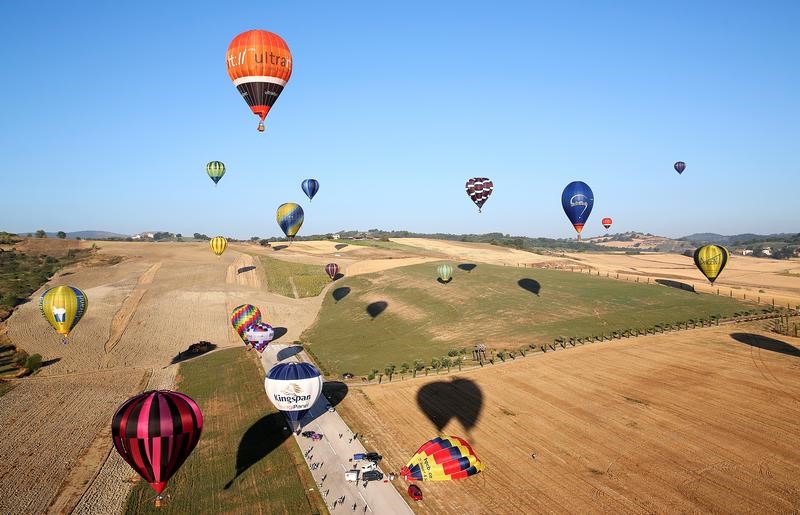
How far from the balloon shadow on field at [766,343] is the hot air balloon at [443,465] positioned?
104 ft

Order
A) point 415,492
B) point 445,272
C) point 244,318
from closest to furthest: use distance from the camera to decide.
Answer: point 415,492
point 244,318
point 445,272

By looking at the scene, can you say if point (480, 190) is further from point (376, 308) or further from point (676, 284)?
point (676, 284)

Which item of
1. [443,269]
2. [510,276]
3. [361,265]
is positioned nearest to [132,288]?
[361,265]

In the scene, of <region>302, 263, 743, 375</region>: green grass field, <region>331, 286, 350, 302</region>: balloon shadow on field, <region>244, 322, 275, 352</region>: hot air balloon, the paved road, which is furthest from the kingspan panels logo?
<region>331, 286, 350, 302</region>: balloon shadow on field

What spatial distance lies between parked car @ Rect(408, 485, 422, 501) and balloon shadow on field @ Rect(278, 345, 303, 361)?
2955 centimetres

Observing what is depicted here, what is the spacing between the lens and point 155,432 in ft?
68.8

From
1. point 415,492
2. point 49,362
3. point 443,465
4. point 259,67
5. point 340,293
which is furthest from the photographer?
point 340,293

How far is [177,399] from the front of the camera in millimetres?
22000

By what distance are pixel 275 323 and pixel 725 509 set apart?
54.1m

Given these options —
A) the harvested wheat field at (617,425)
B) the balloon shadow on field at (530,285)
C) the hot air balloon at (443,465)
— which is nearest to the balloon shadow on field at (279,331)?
the harvested wheat field at (617,425)

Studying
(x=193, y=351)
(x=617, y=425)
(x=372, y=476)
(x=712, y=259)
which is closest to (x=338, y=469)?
(x=372, y=476)

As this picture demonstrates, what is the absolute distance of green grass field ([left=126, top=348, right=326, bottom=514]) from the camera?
23.5 meters

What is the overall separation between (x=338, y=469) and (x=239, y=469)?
563cm

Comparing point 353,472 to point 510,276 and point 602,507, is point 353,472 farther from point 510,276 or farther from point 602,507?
point 510,276
